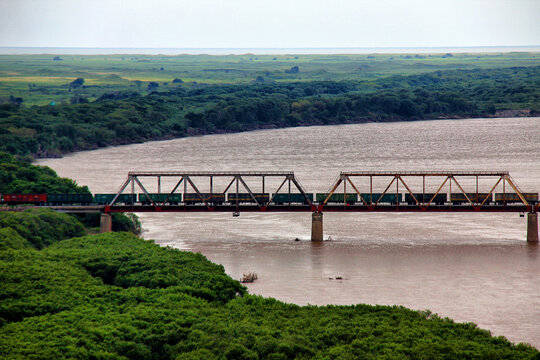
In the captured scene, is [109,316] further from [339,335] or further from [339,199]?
[339,199]

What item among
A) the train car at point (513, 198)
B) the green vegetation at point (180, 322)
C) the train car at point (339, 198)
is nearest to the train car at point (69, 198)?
the train car at point (339, 198)

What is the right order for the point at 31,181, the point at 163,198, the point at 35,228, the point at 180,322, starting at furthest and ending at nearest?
1. the point at 31,181
2. the point at 163,198
3. the point at 35,228
4. the point at 180,322

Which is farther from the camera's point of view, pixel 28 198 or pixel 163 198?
pixel 163 198

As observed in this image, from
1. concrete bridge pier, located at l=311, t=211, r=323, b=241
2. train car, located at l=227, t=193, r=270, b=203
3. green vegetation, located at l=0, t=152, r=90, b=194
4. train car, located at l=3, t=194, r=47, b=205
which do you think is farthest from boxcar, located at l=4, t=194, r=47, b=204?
concrete bridge pier, located at l=311, t=211, r=323, b=241

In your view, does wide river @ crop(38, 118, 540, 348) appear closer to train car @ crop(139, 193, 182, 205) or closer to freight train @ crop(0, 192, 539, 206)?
train car @ crop(139, 193, 182, 205)

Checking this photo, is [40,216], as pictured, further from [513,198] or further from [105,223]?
[513,198]

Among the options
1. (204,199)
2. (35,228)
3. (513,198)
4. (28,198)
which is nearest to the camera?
(35,228)

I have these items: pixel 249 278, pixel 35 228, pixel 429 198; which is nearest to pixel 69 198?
pixel 35 228

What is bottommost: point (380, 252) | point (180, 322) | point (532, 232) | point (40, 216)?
point (180, 322)

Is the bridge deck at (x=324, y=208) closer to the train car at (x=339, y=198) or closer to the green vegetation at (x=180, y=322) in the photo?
the train car at (x=339, y=198)
